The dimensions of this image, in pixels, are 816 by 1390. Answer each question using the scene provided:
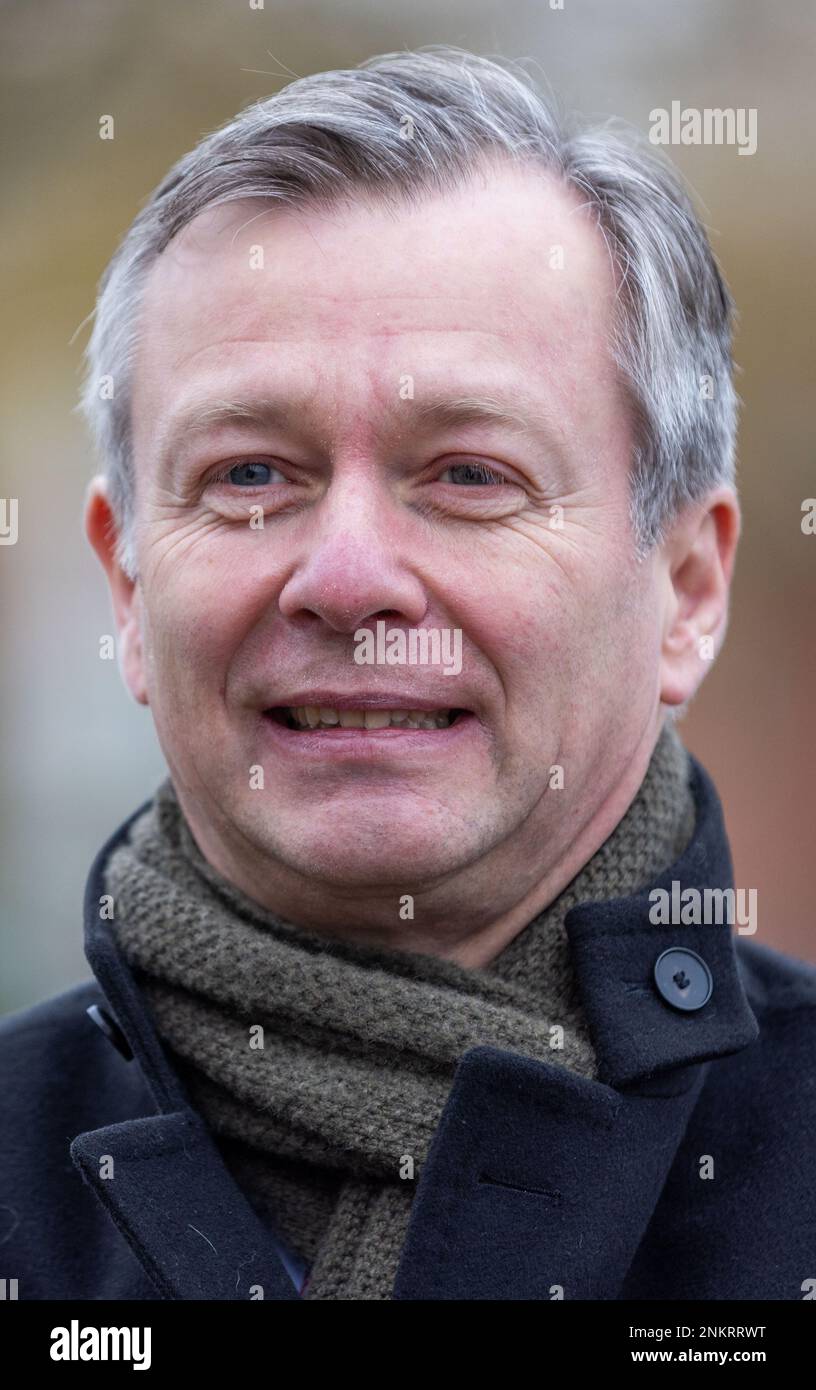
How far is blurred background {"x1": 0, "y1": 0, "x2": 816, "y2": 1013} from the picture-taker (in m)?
4.18

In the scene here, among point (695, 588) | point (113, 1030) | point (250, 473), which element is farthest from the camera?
point (695, 588)

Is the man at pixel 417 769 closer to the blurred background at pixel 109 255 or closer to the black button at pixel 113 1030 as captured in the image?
the black button at pixel 113 1030

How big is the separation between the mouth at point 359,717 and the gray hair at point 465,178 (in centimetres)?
44

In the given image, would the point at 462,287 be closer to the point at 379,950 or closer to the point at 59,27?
the point at 379,950

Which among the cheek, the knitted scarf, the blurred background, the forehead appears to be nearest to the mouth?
the cheek

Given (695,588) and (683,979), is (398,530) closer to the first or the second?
(695,588)

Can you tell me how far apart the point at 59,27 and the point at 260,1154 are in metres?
4.02

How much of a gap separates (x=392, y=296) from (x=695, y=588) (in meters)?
0.74

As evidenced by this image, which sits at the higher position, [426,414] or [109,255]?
[109,255]

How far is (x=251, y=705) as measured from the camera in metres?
2.11

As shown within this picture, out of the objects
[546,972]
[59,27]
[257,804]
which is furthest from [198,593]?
[59,27]

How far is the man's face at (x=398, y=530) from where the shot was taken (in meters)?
2.02

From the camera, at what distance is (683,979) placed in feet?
6.97

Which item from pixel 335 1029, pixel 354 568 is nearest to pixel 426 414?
pixel 354 568
